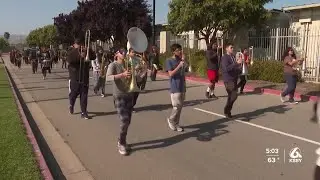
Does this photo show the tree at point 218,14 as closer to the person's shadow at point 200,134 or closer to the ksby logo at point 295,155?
the person's shadow at point 200,134

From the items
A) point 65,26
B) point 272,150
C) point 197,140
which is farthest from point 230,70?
point 65,26

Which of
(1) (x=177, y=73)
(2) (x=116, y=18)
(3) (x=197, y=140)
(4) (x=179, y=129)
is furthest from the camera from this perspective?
(2) (x=116, y=18)

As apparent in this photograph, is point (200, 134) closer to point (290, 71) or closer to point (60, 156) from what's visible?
point (60, 156)

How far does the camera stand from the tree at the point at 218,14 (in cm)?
2267

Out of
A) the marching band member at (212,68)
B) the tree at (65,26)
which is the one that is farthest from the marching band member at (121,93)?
the tree at (65,26)

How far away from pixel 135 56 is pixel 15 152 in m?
2.40

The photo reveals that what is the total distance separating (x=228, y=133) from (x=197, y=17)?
1517cm

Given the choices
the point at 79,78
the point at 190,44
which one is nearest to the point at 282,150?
the point at 79,78

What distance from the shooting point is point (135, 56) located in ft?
23.9

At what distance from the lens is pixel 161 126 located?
378 inches

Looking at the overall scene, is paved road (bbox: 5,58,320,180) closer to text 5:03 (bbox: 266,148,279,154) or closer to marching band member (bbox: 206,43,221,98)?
text 5:03 (bbox: 266,148,279,154)

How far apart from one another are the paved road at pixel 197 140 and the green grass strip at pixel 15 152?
830 mm

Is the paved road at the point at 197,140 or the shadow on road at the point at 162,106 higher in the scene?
the shadow on road at the point at 162,106

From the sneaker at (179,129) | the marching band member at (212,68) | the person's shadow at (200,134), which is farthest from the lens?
the marching band member at (212,68)
